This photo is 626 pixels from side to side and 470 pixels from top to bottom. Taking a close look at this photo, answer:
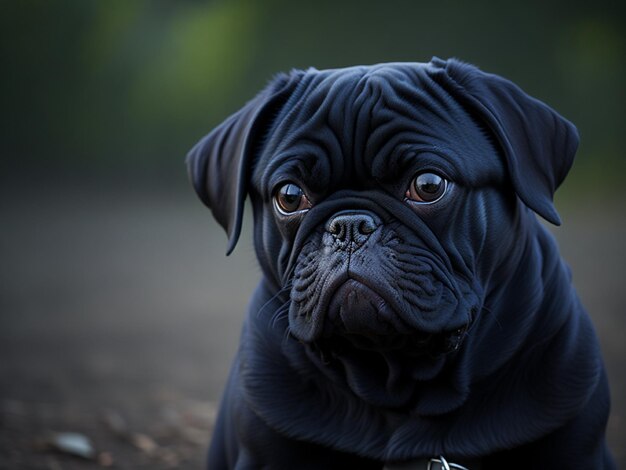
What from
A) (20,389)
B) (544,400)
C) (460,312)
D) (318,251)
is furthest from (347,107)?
(20,389)

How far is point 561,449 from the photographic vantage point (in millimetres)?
2730

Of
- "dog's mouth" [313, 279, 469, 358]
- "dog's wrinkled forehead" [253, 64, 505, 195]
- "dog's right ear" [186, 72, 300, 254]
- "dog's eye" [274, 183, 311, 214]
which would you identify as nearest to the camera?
"dog's mouth" [313, 279, 469, 358]

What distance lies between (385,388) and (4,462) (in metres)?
2.24

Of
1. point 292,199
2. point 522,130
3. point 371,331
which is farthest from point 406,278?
point 522,130

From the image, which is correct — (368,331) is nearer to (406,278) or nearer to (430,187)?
(406,278)

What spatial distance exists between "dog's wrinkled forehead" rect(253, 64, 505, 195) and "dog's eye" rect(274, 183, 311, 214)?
0.11 feet

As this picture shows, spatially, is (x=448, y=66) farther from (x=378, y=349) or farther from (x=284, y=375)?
(x=284, y=375)

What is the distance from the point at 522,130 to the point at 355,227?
1.99ft

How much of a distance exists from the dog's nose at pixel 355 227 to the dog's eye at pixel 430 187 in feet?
0.49

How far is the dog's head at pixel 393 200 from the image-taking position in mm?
2391

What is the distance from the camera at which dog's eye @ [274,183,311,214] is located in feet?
8.50

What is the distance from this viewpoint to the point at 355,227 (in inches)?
94.2

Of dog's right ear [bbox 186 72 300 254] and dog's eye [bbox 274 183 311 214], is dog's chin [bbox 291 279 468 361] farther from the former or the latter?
dog's right ear [bbox 186 72 300 254]

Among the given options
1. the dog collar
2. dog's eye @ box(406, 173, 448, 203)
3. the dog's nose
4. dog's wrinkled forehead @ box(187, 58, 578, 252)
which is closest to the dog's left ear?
dog's wrinkled forehead @ box(187, 58, 578, 252)
